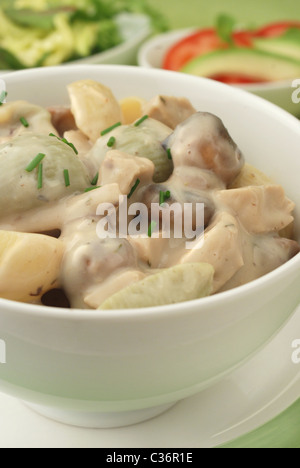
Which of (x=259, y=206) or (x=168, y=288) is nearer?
(x=168, y=288)

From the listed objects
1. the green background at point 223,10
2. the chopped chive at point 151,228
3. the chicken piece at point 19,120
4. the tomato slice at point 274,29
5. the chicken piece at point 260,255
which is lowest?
the green background at point 223,10

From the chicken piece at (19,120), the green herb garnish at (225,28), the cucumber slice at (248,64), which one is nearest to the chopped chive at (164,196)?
the chicken piece at (19,120)

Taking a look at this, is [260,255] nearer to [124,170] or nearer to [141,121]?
[124,170]

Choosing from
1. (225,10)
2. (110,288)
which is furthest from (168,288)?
(225,10)

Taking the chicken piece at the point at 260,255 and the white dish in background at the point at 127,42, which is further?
the white dish in background at the point at 127,42

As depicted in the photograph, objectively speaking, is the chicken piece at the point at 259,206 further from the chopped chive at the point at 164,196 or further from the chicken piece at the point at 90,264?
the chicken piece at the point at 90,264

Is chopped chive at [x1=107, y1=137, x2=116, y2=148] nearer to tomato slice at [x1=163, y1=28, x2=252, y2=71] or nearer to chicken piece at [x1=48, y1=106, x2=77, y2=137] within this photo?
chicken piece at [x1=48, y1=106, x2=77, y2=137]
